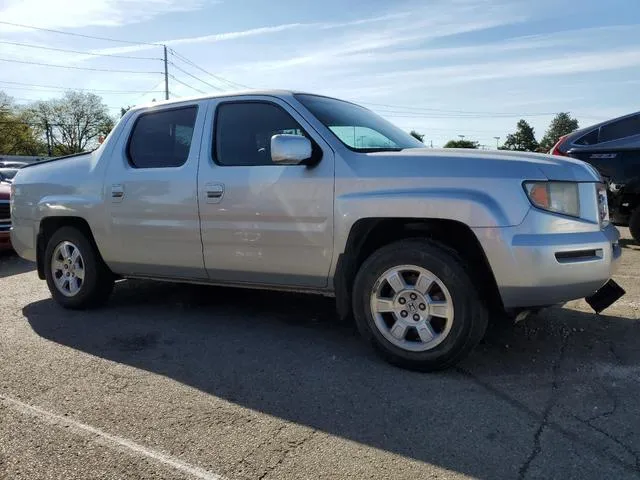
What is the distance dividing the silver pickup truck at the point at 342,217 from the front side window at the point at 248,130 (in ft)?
0.04

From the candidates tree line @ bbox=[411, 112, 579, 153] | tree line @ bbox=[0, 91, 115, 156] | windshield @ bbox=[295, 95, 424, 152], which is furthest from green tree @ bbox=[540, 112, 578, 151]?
windshield @ bbox=[295, 95, 424, 152]

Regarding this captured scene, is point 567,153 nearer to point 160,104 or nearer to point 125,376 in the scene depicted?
point 160,104

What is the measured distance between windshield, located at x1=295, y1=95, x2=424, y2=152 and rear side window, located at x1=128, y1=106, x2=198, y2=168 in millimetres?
1077

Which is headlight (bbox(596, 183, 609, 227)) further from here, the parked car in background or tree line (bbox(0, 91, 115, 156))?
tree line (bbox(0, 91, 115, 156))

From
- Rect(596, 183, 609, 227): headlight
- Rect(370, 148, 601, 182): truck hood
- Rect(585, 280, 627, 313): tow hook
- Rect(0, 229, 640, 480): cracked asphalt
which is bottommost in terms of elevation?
Rect(0, 229, 640, 480): cracked asphalt

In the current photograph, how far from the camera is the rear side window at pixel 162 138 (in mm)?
4840

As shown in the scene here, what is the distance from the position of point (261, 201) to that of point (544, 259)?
Result: 201 cm

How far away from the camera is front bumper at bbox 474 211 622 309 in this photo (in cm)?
340

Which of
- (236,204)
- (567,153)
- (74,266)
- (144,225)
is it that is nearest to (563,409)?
(236,204)

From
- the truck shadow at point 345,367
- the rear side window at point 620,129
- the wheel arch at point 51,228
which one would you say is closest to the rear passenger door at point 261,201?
the truck shadow at point 345,367

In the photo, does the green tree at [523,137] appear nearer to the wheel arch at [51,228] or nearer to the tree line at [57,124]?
the tree line at [57,124]

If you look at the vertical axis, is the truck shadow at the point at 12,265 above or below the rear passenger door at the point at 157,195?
below

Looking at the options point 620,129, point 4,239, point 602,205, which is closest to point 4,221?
point 4,239

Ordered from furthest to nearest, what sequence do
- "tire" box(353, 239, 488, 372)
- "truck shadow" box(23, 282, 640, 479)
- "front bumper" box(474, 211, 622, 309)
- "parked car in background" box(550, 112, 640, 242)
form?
"parked car in background" box(550, 112, 640, 242)
"tire" box(353, 239, 488, 372)
"front bumper" box(474, 211, 622, 309)
"truck shadow" box(23, 282, 640, 479)
